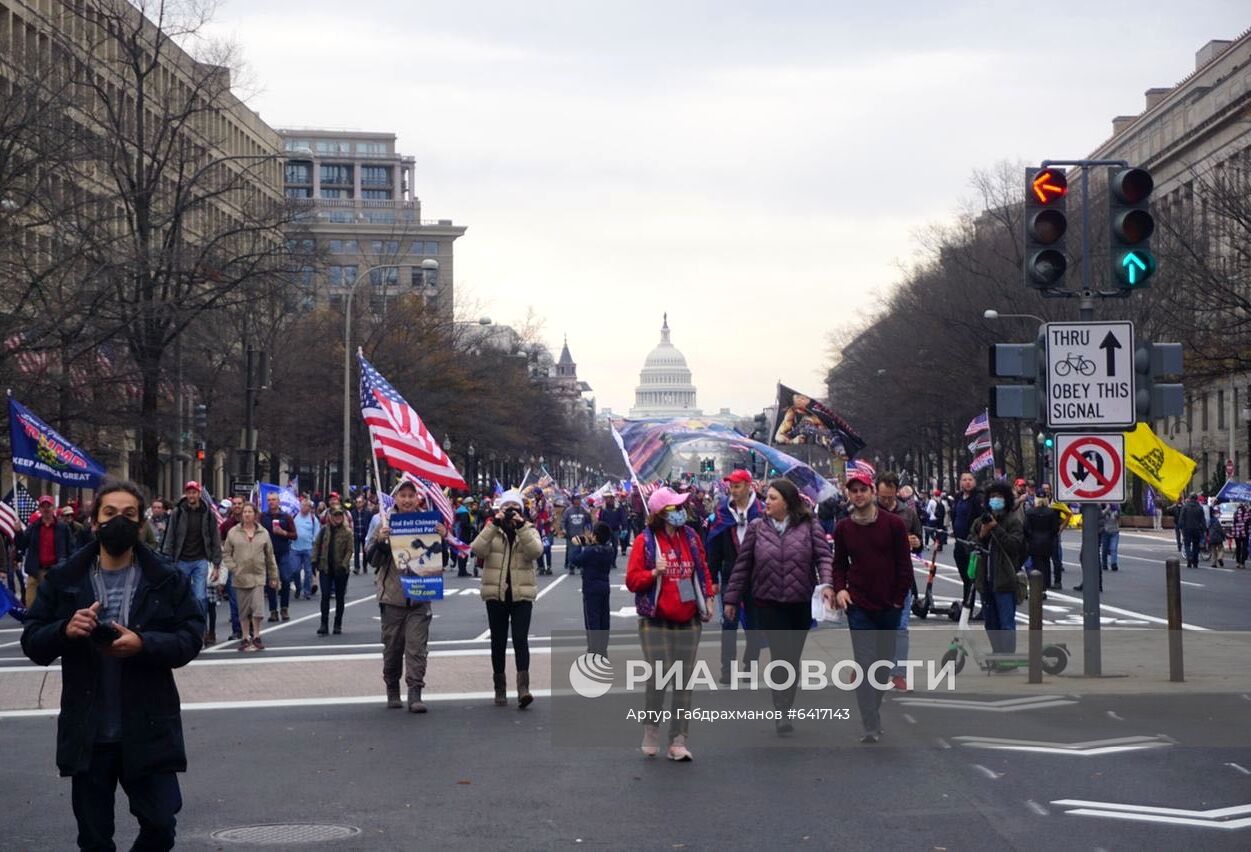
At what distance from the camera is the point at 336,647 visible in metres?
19.9

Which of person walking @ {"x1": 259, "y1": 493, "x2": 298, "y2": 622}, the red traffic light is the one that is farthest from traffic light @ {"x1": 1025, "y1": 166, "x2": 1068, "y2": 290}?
person walking @ {"x1": 259, "y1": 493, "x2": 298, "y2": 622}

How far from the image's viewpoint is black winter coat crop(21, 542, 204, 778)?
6.56m

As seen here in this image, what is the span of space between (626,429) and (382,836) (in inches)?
565

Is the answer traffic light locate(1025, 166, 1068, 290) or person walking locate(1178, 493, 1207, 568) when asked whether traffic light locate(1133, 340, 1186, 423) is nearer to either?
traffic light locate(1025, 166, 1068, 290)

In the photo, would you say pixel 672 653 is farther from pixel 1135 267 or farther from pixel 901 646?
pixel 1135 267

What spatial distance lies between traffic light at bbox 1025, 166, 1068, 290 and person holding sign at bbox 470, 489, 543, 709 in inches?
168

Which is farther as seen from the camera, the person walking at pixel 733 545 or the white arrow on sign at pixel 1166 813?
the person walking at pixel 733 545

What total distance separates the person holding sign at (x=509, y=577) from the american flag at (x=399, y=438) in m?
2.90

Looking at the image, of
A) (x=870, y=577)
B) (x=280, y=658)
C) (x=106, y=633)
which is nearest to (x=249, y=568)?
(x=280, y=658)

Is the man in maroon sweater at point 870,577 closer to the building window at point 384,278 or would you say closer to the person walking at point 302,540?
the person walking at point 302,540

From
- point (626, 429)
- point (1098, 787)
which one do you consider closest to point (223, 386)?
point (626, 429)

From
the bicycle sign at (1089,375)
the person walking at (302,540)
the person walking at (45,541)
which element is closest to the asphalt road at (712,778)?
the bicycle sign at (1089,375)

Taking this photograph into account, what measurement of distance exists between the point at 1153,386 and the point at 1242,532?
2747 cm

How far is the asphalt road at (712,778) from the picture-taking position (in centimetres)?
879
